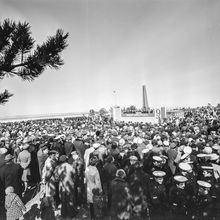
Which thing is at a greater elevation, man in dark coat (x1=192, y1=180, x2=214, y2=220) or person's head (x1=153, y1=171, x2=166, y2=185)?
person's head (x1=153, y1=171, x2=166, y2=185)

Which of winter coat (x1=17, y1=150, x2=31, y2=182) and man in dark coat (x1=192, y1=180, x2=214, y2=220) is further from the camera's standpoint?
winter coat (x1=17, y1=150, x2=31, y2=182)

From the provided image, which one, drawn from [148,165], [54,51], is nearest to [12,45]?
[54,51]

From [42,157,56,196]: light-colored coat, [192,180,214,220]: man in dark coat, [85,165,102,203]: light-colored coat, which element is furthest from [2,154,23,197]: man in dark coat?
[192,180,214,220]: man in dark coat

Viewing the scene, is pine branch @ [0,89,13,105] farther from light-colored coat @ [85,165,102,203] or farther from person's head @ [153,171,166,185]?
person's head @ [153,171,166,185]

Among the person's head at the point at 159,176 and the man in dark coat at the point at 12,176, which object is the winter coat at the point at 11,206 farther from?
the person's head at the point at 159,176

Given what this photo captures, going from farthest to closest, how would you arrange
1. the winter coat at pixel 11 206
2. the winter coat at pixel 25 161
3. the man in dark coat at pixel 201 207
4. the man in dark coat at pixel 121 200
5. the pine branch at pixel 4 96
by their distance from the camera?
the winter coat at pixel 25 161
the man in dark coat at pixel 201 207
the winter coat at pixel 11 206
the man in dark coat at pixel 121 200
the pine branch at pixel 4 96

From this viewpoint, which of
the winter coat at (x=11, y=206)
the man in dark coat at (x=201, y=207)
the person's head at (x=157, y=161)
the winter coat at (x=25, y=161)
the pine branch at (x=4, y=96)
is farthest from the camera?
the winter coat at (x=25, y=161)

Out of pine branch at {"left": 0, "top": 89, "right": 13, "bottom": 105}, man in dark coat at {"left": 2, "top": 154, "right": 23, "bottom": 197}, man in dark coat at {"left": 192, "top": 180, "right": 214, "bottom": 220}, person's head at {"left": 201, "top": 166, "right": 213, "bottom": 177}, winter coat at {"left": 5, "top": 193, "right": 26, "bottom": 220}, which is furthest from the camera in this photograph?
person's head at {"left": 201, "top": 166, "right": 213, "bottom": 177}

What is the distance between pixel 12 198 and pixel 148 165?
3642 millimetres

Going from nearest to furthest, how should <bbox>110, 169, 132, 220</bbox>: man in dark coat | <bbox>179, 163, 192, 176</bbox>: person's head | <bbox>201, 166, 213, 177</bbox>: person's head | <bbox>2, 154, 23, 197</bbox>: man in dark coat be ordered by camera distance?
<bbox>110, 169, 132, 220</bbox>: man in dark coat
<bbox>179, 163, 192, 176</bbox>: person's head
<bbox>2, 154, 23, 197</bbox>: man in dark coat
<bbox>201, 166, 213, 177</bbox>: person's head

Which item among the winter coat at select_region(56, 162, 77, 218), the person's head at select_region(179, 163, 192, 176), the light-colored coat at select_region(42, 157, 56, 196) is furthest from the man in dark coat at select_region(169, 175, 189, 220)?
the light-colored coat at select_region(42, 157, 56, 196)

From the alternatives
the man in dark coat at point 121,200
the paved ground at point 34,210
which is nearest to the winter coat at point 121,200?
the man in dark coat at point 121,200

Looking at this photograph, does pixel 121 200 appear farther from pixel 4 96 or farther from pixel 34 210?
pixel 34 210

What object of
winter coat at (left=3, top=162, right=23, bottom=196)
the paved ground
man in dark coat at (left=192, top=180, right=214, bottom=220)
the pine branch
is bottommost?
the paved ground
